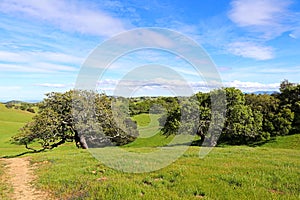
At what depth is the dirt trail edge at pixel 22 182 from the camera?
11070mm

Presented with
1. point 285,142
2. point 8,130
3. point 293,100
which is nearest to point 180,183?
point 285,142

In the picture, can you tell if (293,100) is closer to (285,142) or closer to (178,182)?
(285,142)

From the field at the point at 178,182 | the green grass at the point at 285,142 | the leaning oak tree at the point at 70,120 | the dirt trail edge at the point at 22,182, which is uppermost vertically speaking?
the leaning oak tree at the point at 70,120

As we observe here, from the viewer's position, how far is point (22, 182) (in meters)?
13.6

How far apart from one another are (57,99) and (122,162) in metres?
17.4

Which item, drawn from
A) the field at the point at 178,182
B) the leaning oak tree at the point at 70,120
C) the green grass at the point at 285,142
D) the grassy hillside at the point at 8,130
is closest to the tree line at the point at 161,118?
the leaning oak tree at the point at 70,120

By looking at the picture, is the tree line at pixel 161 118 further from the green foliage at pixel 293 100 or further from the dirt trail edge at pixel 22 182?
the dirt trail edge at pixel 22 182

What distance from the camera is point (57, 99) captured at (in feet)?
101

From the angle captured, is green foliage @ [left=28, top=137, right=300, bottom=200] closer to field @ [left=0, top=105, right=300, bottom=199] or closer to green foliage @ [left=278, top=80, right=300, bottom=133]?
field @ [left=0, top=105, right=300, bottom=199]

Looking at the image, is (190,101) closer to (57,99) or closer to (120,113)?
(120,113)

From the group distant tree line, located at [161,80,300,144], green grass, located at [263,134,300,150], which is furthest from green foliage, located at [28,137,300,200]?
green grass, located at [263,134,300,150]

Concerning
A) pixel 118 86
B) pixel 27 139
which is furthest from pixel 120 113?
pixel 118 86

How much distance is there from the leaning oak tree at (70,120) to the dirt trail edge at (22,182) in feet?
34.7

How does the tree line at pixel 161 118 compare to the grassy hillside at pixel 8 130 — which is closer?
the tree line at pixel 161 118
